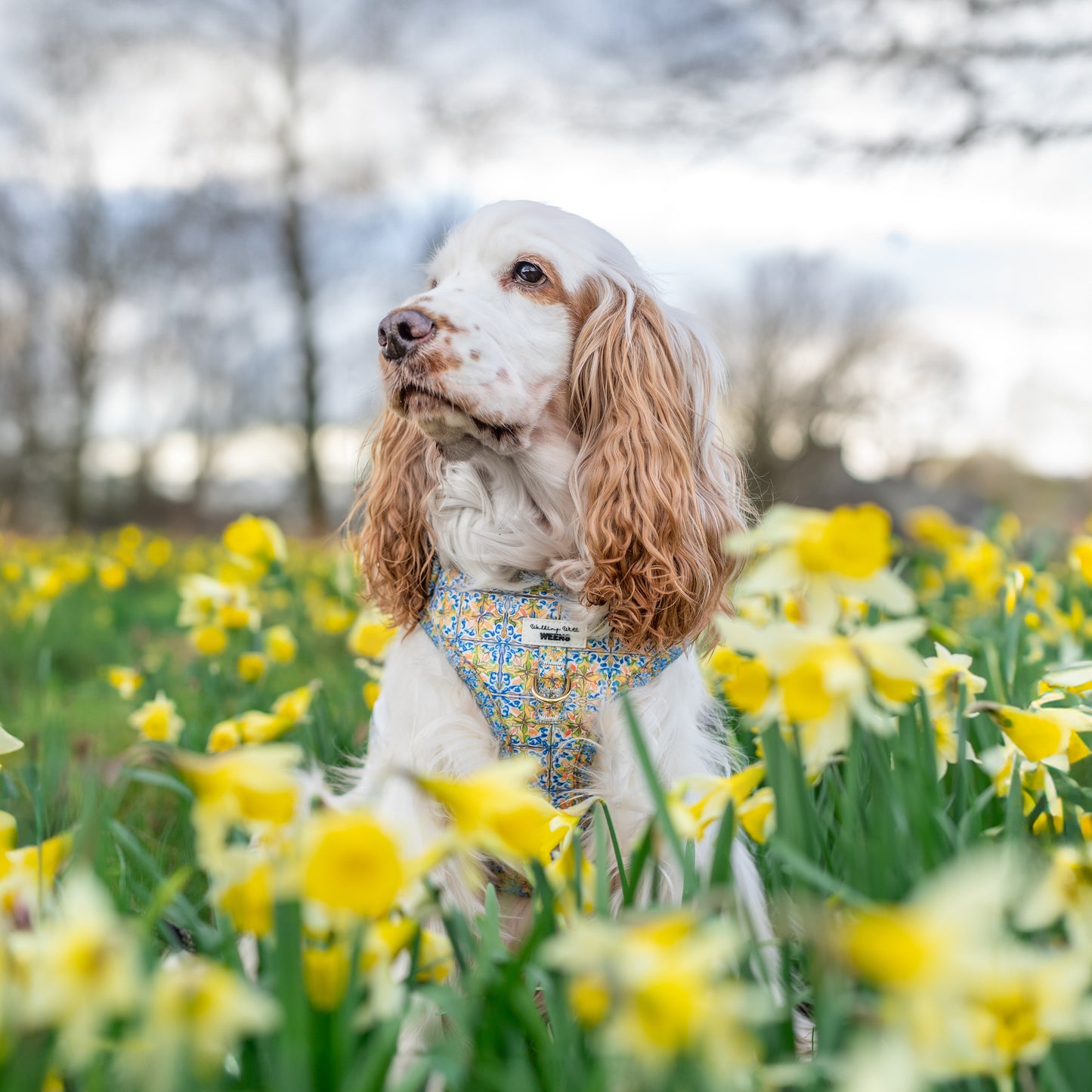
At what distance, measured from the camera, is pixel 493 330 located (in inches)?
75.9

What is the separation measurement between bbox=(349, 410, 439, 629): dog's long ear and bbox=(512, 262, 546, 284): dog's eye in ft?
1.33

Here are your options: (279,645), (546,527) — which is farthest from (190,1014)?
(279,645)

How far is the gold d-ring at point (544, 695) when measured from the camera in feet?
5.91

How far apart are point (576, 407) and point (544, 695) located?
69 centimetres

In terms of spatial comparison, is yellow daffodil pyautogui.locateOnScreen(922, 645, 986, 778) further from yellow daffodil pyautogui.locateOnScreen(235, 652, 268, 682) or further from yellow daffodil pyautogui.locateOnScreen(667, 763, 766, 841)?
yellow daffodil pyautogui.locateOnScreen(235, 652, 268, 682)

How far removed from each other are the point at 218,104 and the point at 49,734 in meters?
11.6

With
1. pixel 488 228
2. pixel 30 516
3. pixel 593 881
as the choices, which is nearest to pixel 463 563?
pixel 488 228

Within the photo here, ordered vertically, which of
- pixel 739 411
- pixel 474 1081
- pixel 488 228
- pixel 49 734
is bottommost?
pixel 739 411

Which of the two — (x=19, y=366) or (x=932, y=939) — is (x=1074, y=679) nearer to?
(x=932, y=939)

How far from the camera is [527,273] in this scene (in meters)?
2.09

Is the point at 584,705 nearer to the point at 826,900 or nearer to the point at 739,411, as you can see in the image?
the point at 826,900

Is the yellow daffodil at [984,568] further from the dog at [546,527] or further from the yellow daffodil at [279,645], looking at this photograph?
the yellow daffodil at [279,645]

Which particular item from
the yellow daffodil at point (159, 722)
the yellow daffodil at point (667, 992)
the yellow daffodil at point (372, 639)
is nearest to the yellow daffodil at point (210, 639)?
the yellow daffodil at point (159, 722)

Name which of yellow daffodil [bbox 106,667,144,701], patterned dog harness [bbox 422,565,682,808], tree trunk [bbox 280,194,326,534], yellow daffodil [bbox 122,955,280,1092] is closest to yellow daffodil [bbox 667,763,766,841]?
yellow daffodil [bbox 122,955,280,1092]
